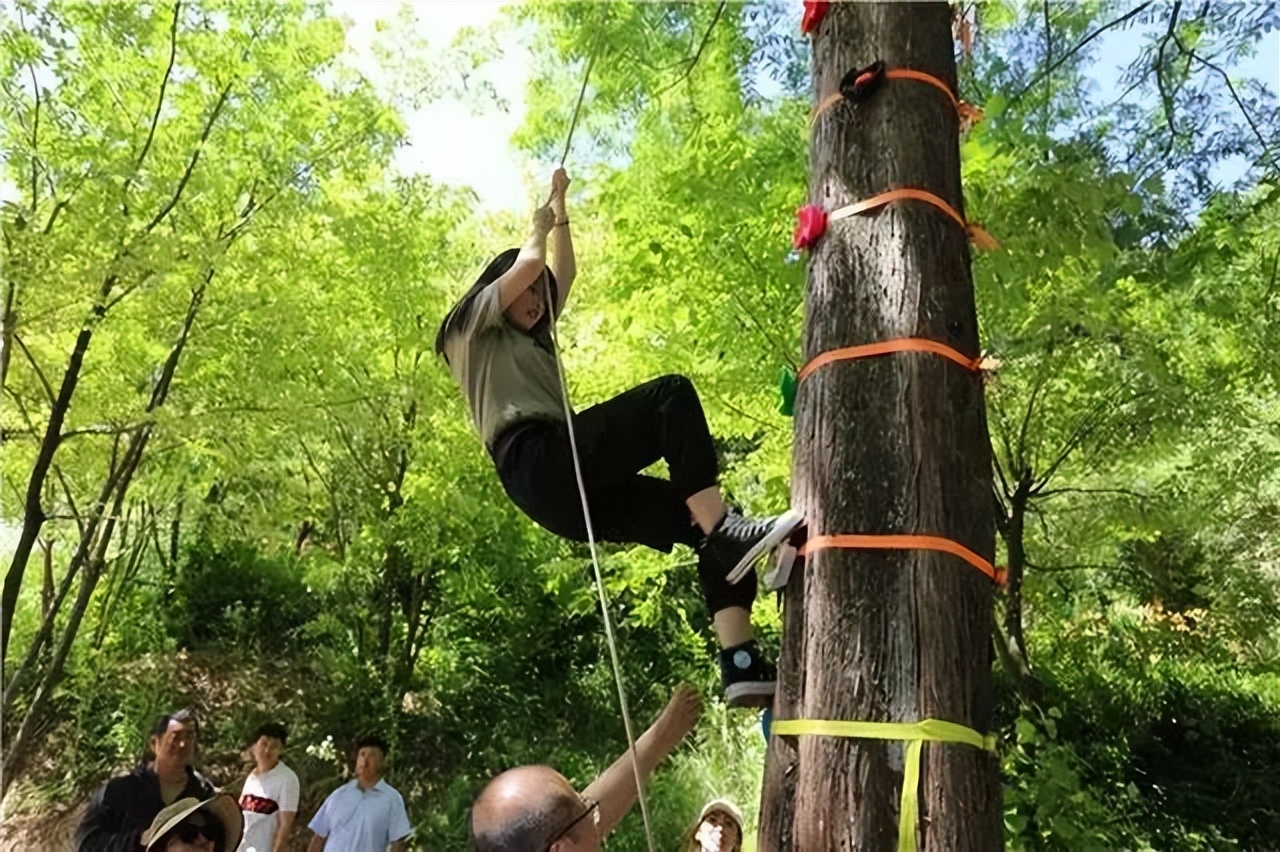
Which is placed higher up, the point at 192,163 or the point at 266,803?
the point at 192,163

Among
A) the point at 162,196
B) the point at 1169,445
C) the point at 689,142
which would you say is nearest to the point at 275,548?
the point at 162,196

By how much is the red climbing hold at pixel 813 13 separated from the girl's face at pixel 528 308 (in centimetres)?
88

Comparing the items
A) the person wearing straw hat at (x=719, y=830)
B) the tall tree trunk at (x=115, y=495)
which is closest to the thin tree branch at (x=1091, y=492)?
the person wearing straw hat at (x=719, y=830)

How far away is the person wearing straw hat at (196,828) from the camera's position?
274 centimetres

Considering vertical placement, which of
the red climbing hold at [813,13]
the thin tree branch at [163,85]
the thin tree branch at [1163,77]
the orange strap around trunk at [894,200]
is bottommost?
the orange strap around trunk at [894,200]

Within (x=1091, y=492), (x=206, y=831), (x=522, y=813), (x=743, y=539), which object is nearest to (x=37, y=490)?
(x=206, y=831)

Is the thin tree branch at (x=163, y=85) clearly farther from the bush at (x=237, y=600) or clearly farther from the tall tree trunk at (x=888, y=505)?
the bush at (x=237, y=600)

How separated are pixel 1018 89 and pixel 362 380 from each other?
15.9 ft

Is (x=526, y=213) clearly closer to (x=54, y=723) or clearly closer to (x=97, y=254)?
(x=97, y=254)

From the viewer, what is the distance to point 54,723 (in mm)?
9156

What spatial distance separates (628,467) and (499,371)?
0.39 m

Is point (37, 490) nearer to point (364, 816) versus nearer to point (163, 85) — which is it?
point (163, 85)

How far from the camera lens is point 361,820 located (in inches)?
193

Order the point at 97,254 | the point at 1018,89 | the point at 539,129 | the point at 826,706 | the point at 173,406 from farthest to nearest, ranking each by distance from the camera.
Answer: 1. the point at 539,129
2. the point at 173,406
3. the point at 97,254
4. the point at 1018,89
5. the point at 826,706
